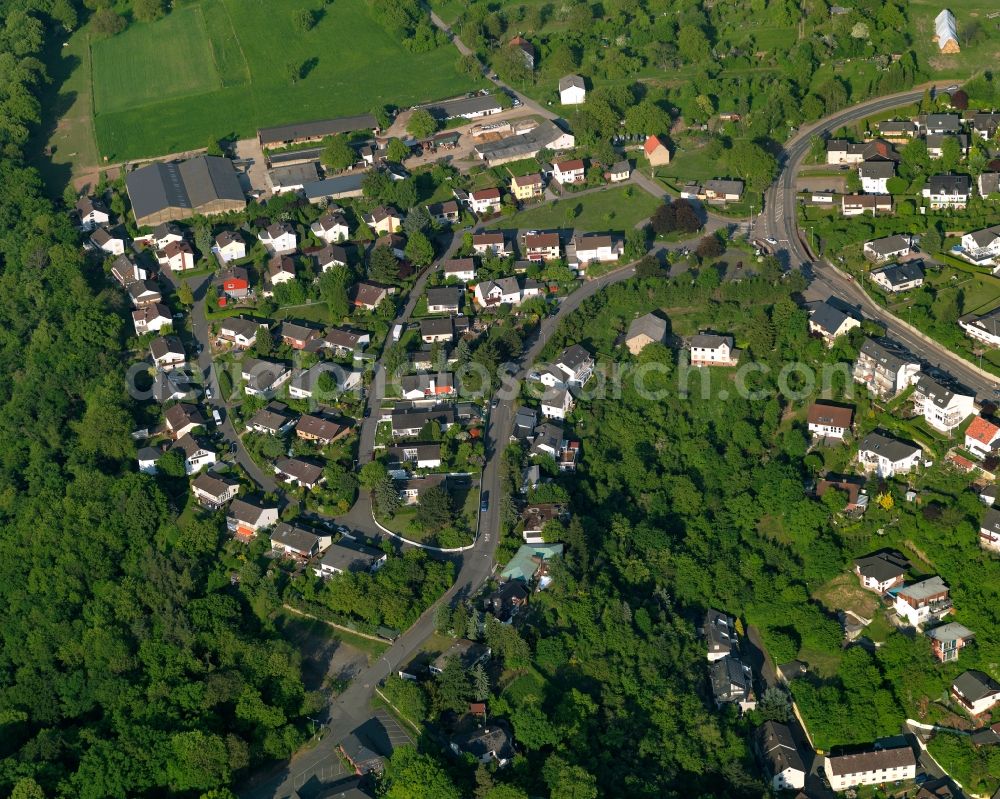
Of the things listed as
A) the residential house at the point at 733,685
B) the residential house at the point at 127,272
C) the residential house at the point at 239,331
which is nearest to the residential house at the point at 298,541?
the residential house at the point at 239,331

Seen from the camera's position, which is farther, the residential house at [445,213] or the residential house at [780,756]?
the residential house at [445,213]

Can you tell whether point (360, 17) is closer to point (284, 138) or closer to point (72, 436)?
point (284, 138)

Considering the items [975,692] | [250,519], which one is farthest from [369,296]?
[975,692]

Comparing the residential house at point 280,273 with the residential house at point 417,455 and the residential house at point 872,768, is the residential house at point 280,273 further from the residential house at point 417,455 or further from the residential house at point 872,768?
the residential house at point 872,768

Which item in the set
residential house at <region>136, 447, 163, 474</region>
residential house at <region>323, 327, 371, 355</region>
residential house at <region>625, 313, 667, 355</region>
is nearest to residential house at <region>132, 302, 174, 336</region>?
residential house at <region>323, 327, 371, 355</region>

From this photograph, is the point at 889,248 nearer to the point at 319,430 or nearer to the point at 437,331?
the point at 437,331

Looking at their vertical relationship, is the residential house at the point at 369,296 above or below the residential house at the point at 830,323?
above
